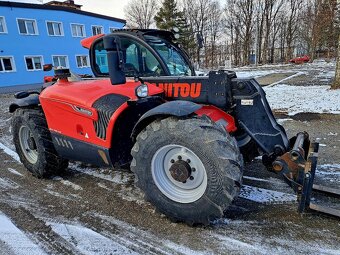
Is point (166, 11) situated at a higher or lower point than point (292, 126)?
higher

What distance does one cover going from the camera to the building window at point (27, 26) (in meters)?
24.5

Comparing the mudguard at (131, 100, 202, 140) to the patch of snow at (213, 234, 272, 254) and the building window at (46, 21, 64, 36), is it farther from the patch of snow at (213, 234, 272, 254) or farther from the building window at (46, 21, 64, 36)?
the building window at (46, 21, 64, 36)

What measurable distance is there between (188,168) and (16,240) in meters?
1.93

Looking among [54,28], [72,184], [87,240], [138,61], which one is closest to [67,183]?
[72,184]

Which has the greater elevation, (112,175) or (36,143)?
(36,143)

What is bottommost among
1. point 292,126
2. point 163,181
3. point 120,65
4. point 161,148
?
point 292,126

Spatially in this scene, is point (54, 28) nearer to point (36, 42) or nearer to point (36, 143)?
point (36, 42)

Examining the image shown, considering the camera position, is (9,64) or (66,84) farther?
(9,64)

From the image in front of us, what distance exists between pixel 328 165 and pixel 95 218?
3.64 m

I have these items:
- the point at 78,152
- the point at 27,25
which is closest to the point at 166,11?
the point at 27,25

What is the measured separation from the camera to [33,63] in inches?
1016

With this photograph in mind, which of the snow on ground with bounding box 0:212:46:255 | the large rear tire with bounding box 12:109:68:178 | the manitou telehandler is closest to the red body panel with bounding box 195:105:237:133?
the manitou telehandler

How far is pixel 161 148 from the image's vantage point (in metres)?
2.91

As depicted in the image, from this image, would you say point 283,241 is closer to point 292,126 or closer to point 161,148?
point 161,148
